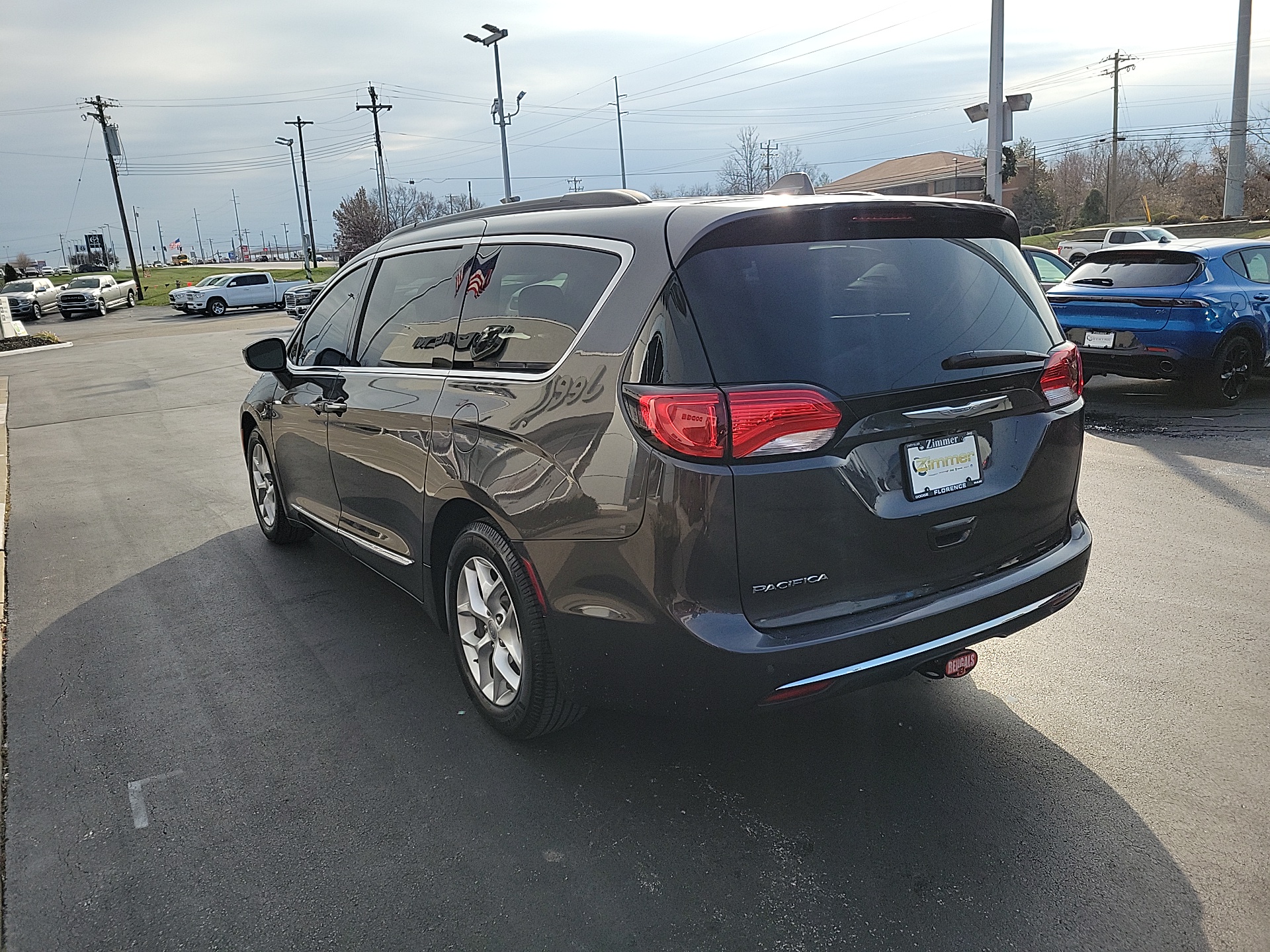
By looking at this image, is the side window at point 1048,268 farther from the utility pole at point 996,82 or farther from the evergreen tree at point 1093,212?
the evergreen tree at point 1093,212

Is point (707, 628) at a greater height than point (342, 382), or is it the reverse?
point (342, 382)

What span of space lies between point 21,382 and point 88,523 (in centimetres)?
1348

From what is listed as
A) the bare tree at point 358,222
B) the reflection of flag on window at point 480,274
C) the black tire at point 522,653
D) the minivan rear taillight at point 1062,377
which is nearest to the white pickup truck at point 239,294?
the bare tree at point 358,222

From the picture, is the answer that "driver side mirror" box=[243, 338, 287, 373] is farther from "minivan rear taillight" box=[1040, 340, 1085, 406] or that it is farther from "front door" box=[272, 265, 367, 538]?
"minivan rear taillight" box=[1040, 340, 1085, 406]

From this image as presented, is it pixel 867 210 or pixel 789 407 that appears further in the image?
pixel 867 210

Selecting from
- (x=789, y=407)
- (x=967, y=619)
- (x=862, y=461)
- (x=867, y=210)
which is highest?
(x=867, y=210)

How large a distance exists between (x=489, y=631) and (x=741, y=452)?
53.5 inches

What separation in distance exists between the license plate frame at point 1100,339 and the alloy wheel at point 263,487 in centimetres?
788

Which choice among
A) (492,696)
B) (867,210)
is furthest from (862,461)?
(492,696)

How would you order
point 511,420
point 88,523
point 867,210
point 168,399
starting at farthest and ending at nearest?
1. point 168,399
2. point 88,523
3. point 511,420
4. point 867,210

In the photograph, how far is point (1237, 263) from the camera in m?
9.71

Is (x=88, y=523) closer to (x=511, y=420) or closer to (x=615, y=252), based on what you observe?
(x=511, y=420)

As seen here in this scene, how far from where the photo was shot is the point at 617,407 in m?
2.74

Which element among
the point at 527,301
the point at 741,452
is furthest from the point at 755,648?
the point at 527,301
